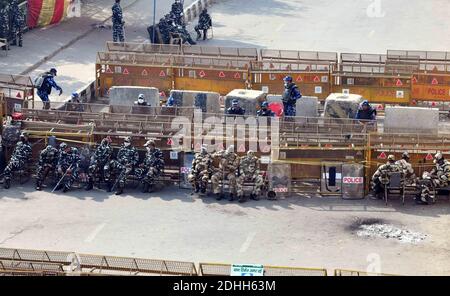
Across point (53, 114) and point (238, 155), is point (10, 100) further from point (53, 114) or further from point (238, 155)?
point (238, 155)

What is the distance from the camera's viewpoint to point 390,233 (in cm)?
3219

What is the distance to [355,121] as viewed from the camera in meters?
36.8

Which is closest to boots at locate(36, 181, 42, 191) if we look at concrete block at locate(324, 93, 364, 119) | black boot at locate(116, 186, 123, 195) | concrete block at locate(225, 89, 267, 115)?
black boot at locate(116, 186, 123, 195)

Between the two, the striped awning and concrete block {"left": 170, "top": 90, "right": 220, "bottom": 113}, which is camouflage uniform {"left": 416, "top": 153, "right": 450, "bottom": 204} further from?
the striped awning

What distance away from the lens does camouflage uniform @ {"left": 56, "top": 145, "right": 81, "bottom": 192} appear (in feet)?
116

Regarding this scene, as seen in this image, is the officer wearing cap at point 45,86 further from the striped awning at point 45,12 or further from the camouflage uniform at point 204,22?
the camouflage uniform at point 204,22

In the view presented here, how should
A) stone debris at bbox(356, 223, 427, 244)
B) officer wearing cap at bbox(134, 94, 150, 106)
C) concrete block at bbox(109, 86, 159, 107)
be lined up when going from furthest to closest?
concrete block at bbox(109, 86, 159, 107) → officer wearing cap at bbox(134, 94, 150, 106) → stone debris at bbox(356, 223, 427, 244)

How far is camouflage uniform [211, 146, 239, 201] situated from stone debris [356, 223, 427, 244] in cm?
374

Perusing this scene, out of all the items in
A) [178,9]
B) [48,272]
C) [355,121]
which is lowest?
[48,272]

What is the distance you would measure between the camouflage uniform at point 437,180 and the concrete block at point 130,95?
10.2 m

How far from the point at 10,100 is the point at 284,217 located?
9.99 metres

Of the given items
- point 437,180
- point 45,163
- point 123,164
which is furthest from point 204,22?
point 437,180

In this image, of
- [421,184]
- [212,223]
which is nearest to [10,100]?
[212,223]

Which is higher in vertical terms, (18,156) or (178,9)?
(178,9)
